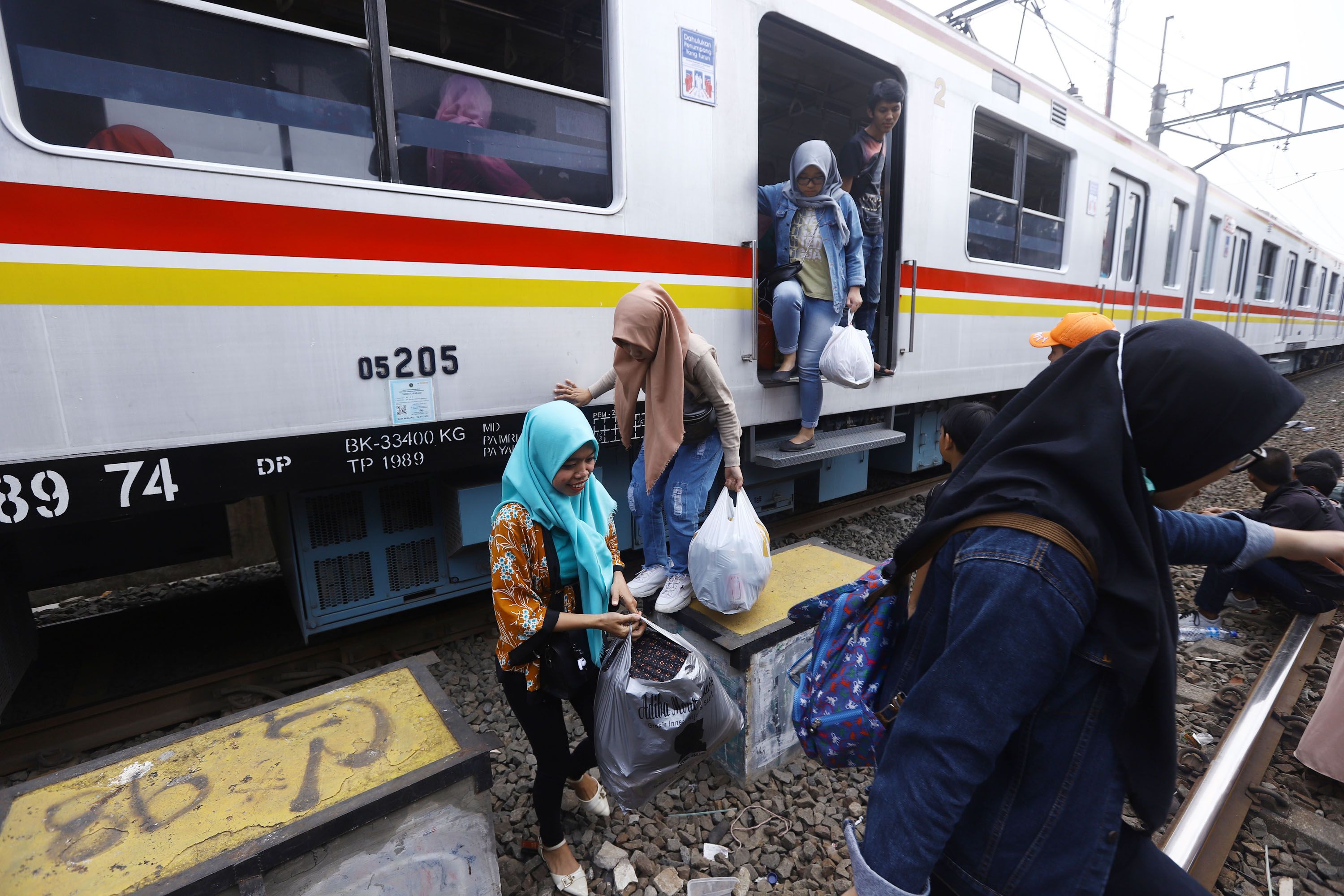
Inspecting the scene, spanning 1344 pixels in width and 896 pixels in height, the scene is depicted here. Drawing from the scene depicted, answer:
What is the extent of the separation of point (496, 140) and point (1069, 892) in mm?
2919

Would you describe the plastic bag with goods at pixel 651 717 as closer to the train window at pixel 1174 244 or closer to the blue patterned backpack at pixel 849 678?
the blue patterned backpack at pixel 849 678

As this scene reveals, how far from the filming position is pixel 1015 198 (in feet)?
17.5

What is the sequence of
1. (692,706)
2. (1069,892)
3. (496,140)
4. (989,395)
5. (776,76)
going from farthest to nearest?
1. (989,395)
2. (776,76)
3. (496,140)
4. (692,706)
5. (1069,892)

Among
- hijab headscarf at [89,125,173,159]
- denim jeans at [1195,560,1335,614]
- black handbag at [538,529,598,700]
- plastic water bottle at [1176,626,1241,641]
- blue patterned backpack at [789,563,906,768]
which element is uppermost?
hijab headscarf at [89,125,173,159]

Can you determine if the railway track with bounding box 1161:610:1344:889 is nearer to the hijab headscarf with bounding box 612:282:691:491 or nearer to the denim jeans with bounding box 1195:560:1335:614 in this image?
the denim jeans with bounding box 1195:560:1335:614

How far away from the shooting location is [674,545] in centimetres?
294

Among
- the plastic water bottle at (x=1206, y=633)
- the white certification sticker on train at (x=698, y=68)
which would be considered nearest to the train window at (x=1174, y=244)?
the plastic water bottle at (x=1206, y=633)

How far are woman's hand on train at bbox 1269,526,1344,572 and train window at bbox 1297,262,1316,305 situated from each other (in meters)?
18.4

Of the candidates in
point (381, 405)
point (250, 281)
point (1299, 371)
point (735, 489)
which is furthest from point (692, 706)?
point (1299, 371)

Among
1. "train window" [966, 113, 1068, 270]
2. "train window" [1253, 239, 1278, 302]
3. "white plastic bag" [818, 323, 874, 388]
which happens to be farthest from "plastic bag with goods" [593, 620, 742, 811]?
"train window" [1253, 239, 1278, 302]

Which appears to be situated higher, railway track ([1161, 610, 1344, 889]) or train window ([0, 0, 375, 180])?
train window ([0, 0, 375, 180])

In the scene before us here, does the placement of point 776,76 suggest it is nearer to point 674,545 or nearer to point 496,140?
point 496,140

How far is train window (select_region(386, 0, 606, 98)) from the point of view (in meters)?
3.37

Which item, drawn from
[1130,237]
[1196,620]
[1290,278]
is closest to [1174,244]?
[1130,237]
